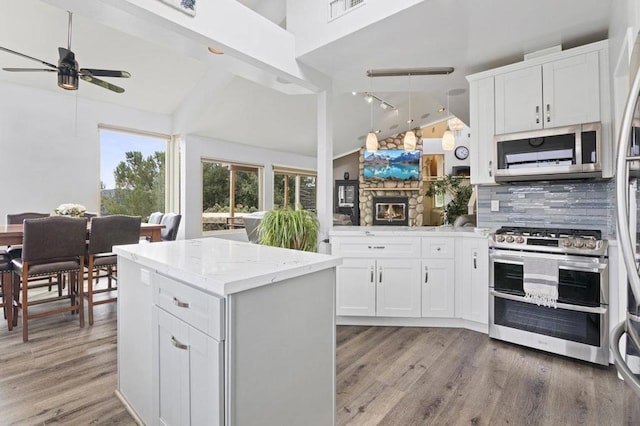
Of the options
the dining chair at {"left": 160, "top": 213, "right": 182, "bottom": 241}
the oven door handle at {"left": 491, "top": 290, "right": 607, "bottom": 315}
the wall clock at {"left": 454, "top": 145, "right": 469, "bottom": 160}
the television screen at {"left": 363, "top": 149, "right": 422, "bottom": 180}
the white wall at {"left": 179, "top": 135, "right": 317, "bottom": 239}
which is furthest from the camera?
the wall clock at {"left": 454, "top": 145, "right": 469, "bottom": 160}

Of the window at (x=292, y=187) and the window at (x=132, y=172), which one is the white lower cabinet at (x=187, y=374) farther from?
the window at (x=292, y=187)

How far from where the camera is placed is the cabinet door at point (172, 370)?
50.7 inches

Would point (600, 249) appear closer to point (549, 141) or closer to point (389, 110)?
point (549, 141)

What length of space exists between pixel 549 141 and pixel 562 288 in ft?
3.82

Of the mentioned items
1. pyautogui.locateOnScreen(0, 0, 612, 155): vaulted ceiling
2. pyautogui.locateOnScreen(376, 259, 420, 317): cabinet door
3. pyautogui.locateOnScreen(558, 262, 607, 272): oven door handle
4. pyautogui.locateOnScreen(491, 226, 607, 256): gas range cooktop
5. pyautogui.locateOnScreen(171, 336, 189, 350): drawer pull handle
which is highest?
pyautogui.locateOnScreen(0, 0, 612, 155): vaulted ceiling

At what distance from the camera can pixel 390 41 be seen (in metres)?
2.68

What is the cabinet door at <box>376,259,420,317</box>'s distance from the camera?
3.05 metres

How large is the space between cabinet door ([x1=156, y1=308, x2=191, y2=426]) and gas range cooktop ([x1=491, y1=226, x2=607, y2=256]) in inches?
98.0

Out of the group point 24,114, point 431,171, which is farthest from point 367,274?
point 431,171

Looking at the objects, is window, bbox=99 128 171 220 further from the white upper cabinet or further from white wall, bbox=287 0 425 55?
the white upper cabinet

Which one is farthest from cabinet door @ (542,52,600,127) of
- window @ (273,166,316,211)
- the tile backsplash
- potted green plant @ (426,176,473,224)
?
window @ (273,166,316,211)

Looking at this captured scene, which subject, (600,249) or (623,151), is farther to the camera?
(600,249)

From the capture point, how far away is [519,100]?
9.35 feet

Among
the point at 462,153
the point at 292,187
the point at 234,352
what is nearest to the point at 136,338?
the point at 234,352
